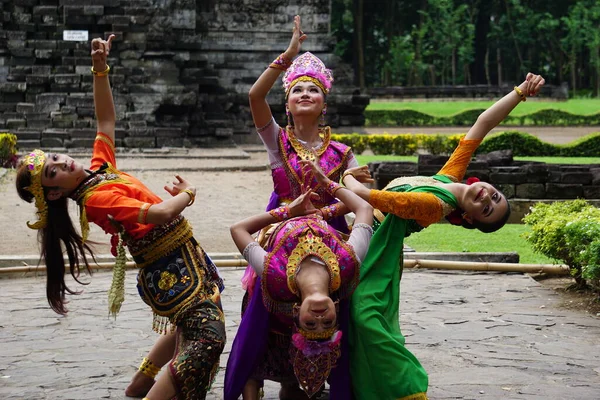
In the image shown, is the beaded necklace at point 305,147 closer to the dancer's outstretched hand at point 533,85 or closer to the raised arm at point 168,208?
the raised arm at point 168,208

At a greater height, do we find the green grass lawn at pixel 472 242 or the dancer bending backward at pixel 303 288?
the dancer bending backward at pixel 303 288

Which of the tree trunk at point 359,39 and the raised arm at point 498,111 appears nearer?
the raised arm at point 498,111

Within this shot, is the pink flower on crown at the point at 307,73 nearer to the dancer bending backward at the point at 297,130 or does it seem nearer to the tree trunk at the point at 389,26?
the dancer bending backward at the point at 297,130

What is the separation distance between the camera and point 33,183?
15.1 feet

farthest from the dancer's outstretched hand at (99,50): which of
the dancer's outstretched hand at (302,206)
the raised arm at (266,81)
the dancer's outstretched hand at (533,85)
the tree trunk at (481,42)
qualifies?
the tree trunk at (481,42)

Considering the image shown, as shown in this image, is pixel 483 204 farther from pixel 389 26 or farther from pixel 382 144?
pixel 389 26

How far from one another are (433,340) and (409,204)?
1677mm

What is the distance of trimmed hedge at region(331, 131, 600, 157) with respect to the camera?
1803cm

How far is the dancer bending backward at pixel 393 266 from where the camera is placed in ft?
14.7

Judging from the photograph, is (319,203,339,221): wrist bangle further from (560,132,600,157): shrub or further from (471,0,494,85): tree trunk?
(471,0,494,85): tree trunk

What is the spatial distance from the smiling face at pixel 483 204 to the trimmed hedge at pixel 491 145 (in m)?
12.7

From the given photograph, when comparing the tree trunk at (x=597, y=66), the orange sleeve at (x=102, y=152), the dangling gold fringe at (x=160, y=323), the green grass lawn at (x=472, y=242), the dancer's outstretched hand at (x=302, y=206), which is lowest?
the green grass lawn at (x=472, y=242)

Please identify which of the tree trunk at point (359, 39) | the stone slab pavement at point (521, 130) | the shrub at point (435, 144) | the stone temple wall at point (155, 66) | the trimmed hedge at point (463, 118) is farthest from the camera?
the tree trunk at point (359, 39)

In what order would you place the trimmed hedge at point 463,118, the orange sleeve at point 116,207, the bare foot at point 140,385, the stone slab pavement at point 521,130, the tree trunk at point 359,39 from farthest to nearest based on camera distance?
the tree trunk at point 359,39 < the trimmed hedge at point 463,118 < the stone slab pavement at point 521,130 < the bare foot at point 140,385 < the orange sleeve at point 116,207
